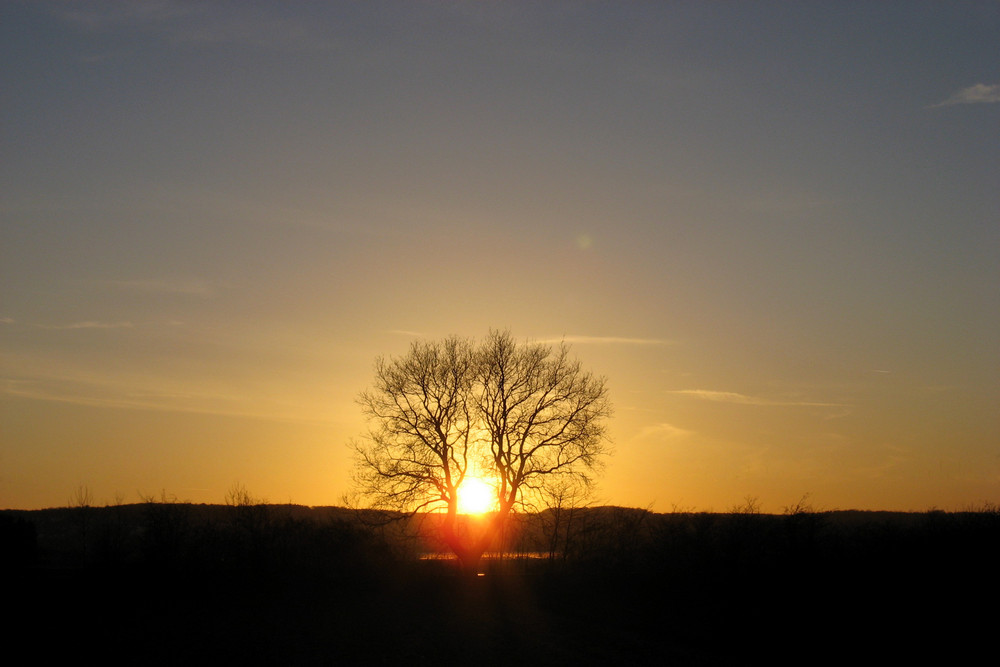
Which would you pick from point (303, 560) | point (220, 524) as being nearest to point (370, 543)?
point (303, 560)

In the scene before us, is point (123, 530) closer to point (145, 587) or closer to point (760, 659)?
point (145, 587)

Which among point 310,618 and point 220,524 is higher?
point 220,524

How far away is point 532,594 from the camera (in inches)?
1046

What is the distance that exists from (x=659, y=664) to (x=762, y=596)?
6.06 meters

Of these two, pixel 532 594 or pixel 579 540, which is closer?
pixel 532 594

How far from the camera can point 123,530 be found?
32688 mm

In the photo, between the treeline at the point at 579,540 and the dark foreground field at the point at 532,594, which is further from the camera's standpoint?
the treeline at the point at 579,540

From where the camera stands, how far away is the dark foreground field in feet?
55.3

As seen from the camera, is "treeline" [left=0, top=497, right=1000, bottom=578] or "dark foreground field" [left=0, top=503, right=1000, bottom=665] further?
"treeline" [left=0, top=497, right=1000, bottom=578]

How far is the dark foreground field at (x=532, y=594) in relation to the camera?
16.9m

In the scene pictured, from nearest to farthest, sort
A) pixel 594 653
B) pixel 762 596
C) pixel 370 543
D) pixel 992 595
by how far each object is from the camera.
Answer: pixel 992 595 → pixel 594 653 → pixel 762 596 → pixel 370 543

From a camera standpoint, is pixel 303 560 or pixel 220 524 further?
pixel 220 524

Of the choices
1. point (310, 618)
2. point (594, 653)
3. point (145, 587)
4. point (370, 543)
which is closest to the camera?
point (594, 653)

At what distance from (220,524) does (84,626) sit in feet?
41.4
